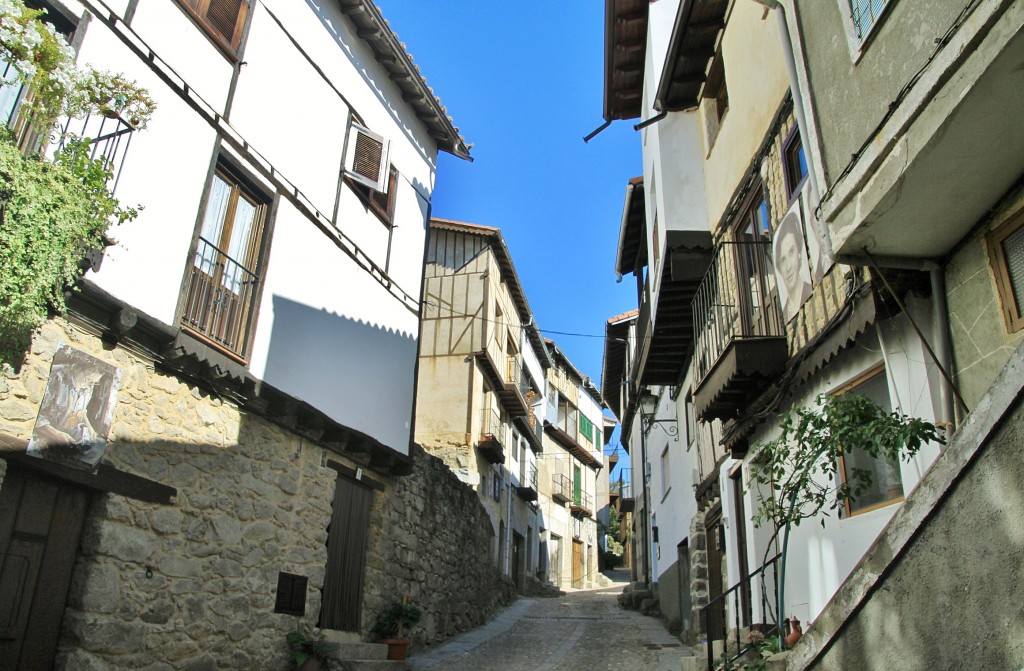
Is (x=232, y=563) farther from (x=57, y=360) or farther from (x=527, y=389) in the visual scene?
(x=527, y=389)

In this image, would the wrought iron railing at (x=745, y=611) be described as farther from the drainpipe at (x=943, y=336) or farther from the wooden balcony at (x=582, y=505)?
the wooden balcony at (x=582, y=505)

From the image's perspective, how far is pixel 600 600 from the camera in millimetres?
21609

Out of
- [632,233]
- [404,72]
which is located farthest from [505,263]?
[404,72]

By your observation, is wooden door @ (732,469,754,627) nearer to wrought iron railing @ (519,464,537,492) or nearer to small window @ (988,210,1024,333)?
small window @ (988,210,1024,333)

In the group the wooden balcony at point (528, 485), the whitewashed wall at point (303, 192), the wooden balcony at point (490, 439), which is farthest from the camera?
the wooden balcony at point (528, 485)

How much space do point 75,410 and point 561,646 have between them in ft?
27.9

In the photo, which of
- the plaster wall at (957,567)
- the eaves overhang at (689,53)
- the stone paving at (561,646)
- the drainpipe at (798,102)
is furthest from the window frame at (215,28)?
the stone paving at (561,646)

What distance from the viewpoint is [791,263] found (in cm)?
704

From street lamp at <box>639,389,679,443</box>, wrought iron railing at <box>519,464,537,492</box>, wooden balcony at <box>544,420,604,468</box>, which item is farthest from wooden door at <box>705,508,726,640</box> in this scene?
wooden balcony at <box>544,420,604,468</box>

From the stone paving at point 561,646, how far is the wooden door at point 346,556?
3.90 feet

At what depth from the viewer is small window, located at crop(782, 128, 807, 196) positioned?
710cm

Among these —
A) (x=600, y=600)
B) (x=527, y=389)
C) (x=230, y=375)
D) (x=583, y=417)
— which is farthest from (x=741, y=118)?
(x=583, y=417)

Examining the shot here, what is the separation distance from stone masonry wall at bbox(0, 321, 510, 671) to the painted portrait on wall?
5.48 metres

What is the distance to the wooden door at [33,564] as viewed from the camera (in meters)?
5.22
